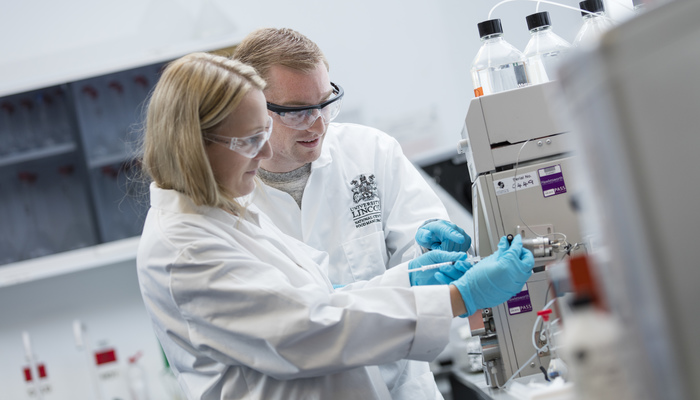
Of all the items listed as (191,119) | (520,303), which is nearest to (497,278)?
(520,303)

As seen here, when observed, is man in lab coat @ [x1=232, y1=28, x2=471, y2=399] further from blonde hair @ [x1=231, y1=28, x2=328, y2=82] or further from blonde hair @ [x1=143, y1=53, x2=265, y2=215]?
blonde hair @ [x1=143, y1=53, x2=265, y2=215]

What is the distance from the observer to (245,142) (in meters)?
1.23

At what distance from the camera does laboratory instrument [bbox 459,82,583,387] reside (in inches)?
53.3

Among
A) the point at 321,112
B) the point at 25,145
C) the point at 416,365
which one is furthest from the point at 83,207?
the point at 416,365

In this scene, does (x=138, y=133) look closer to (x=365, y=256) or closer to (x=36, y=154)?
(x=36, y=154)

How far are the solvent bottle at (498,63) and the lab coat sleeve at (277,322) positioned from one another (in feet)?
2.19

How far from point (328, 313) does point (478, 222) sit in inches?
18.5

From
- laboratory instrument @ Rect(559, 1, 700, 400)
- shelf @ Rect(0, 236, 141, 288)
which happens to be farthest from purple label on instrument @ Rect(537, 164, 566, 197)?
shelf @ Rect(0, 236, 141, 288)

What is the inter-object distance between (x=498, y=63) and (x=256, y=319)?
2.97 feet

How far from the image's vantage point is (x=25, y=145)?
2.75 meters

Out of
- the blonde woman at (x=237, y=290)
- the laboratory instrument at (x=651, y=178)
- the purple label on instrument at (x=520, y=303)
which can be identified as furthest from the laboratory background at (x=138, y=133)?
the laboratory instrument at (x=651, y=178)

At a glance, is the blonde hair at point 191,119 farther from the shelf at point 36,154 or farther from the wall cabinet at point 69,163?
the shelf at point 36,154

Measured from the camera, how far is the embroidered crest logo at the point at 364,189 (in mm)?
1824

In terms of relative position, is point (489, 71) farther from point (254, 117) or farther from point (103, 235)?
point (103, 235)
